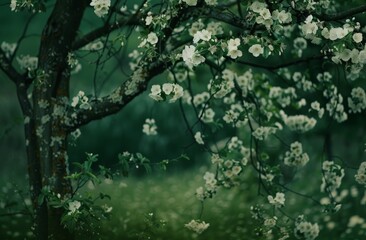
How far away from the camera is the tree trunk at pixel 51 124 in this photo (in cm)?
502

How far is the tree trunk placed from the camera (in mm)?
5023

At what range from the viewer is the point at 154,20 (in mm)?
4141

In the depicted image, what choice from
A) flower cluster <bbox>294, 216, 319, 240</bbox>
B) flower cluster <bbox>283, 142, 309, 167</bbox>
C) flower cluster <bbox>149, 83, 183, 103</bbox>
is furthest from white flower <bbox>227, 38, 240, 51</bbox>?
flower cluster <bbox>294, 216, 319, 240</bbox>

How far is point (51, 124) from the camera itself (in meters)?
5.09

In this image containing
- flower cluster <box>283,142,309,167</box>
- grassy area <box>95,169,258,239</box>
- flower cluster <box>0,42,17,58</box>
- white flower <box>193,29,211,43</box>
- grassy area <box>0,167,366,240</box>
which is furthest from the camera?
grassy area <box>95,169,258,239</box>

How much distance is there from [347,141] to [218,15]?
21.9ft

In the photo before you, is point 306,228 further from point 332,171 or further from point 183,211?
point 183,211

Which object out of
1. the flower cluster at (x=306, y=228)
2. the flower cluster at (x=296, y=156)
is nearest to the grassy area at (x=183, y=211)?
the flower cluster at (x=306, y=228)

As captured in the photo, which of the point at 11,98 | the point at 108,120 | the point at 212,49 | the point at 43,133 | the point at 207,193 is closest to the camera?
the point at 212,49

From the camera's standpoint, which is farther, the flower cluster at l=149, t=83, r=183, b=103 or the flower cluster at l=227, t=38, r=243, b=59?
the flower cluster at l=149, t=83, r=183, b=103

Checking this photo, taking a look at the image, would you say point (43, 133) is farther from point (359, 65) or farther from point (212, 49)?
point (359, 65)

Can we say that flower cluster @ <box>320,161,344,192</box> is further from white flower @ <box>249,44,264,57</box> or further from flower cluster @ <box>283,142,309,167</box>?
white flower @ <box>249,44,264,57</box>

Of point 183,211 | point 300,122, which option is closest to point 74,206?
point 300,122

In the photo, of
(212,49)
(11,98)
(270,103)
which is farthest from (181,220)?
(11,98)
